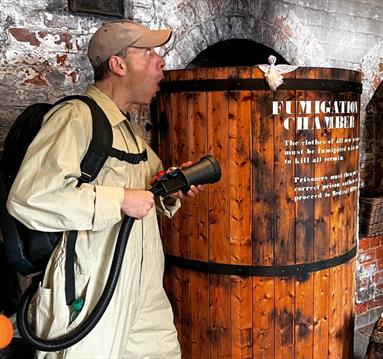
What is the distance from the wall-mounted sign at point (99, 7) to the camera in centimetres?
237

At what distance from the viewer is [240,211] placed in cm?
232

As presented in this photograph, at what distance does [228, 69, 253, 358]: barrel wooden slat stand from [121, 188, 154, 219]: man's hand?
0.68 m

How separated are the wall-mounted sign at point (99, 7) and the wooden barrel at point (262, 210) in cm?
42

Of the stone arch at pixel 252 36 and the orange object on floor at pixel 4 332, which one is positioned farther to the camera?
the stone arch at pixel 252 36

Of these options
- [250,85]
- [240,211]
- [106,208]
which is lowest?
[240,211]

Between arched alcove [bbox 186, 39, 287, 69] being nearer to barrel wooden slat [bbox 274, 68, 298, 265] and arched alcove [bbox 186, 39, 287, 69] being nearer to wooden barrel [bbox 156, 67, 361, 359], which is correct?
wooden barrel [bbox 156, 67, 361, 359]

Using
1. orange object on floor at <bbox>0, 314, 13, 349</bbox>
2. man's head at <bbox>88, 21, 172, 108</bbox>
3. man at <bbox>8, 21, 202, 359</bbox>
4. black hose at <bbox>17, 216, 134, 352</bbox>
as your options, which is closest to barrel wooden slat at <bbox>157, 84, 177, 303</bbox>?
man at <bbox>8, 21, 202, 359</bbox>

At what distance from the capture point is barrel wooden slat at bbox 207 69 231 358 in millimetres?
2293

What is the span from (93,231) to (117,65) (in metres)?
0.60

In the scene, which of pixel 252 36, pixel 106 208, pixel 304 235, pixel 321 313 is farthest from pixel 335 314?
pixel 252 36

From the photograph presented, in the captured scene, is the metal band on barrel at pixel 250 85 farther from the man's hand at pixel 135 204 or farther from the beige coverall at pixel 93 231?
the man's hand at pixel 135 204

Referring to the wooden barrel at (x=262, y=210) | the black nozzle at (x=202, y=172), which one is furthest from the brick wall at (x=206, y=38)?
the black nozzle at (x=202, y=172)

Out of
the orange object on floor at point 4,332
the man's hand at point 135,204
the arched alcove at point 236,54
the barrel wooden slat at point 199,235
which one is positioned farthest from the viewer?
the arched alcove at point 236,54

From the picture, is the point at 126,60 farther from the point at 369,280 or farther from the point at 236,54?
the point at 369,280
